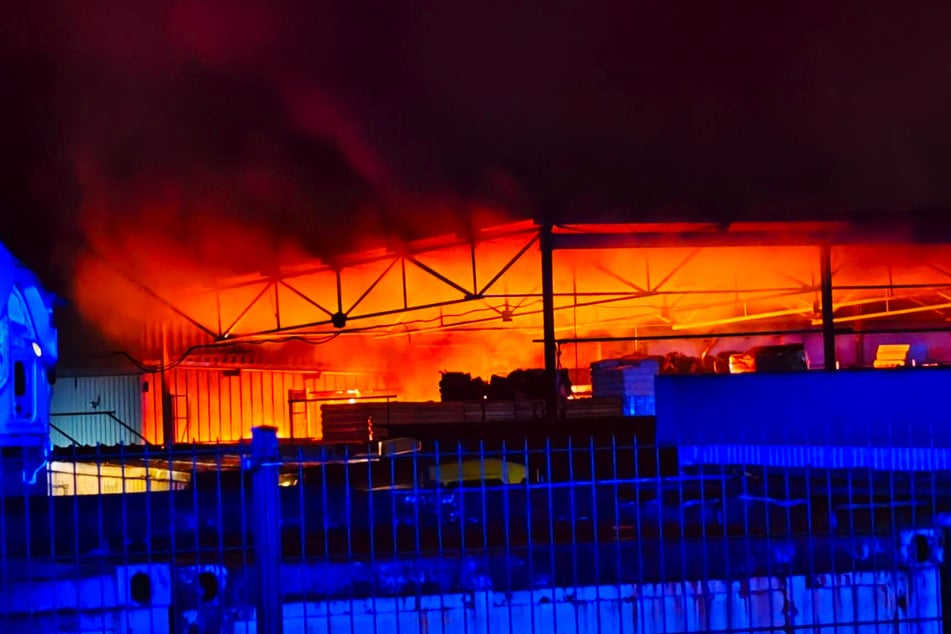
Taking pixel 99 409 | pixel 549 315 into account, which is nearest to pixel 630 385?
pixel 549 315

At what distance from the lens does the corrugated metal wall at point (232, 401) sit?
21.8m

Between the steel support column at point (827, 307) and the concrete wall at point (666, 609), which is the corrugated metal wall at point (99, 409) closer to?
the steel support column at point (827, 307)

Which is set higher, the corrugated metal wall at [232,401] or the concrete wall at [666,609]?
the corrugated metal wall at [232,401]

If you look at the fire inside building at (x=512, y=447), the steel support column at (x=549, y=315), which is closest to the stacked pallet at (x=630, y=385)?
the fire inside building at (x=512, y=447)

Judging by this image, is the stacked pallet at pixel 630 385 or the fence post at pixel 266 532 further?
the stacked pallet at pixel 630 385

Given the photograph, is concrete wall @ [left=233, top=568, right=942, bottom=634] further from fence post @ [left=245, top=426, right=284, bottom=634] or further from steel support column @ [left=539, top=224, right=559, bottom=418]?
steel support column @ [left=539, top=224, right=559, bottom=418]

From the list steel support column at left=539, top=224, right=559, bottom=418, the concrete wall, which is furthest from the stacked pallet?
the concrete wall

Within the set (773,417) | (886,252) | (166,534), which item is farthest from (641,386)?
(166,534)

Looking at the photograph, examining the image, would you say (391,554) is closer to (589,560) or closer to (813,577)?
(589,560)

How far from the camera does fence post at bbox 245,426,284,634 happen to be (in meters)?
5.94

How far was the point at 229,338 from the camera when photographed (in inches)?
823

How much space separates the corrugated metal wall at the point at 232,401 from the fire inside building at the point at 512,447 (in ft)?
0.19

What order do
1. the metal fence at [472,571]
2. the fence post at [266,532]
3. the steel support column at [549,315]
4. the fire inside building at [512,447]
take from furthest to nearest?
the steel support column at [549,315]
the fire inside building at [512,447]
the metal fence at [472,571]
the fence post at [266,532]

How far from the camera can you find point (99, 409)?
866 inches
